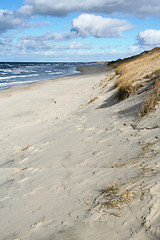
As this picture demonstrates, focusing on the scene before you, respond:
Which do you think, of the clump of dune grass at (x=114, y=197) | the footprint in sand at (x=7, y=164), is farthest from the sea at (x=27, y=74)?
the clump of dune grass at (x=114, y=197)

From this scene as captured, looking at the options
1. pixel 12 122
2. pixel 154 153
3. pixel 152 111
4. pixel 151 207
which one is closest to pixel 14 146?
pixel 12 122

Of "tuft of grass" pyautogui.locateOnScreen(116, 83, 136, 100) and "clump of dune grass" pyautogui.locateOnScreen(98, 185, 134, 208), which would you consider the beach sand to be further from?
"tuft of grass" pyautogui.locateOnScreen(116, 83, 136, 100)

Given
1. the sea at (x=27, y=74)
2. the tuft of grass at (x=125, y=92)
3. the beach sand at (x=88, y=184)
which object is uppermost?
the sea at (x=27, y=74)

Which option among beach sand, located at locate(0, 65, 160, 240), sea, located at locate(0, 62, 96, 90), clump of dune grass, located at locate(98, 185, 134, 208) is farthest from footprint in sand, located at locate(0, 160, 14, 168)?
sea, located at locate(0, 62, 96, 90)

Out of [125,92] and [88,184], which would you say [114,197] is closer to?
[88,184]

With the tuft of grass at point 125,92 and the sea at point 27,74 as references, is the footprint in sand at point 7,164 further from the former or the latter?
the sea at point 27,74

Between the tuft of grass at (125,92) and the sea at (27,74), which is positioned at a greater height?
the sea at (27,74)

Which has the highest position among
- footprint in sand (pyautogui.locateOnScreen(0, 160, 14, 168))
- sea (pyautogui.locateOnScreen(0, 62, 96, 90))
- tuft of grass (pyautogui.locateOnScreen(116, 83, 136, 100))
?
sea (pyautogui.locateOnScreen(0, 62, 96, 90))

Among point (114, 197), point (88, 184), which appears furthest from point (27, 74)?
point (114, 197)

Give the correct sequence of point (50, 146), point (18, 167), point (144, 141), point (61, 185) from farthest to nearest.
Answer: point (50, 146) < point (18, 167) < point (144, 141) < point (61, 185)

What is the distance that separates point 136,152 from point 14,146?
13.3ft

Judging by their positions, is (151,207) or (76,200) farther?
(76,200)

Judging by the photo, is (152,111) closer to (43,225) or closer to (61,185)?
(61,185)

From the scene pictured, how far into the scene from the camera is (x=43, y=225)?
2375 mm
